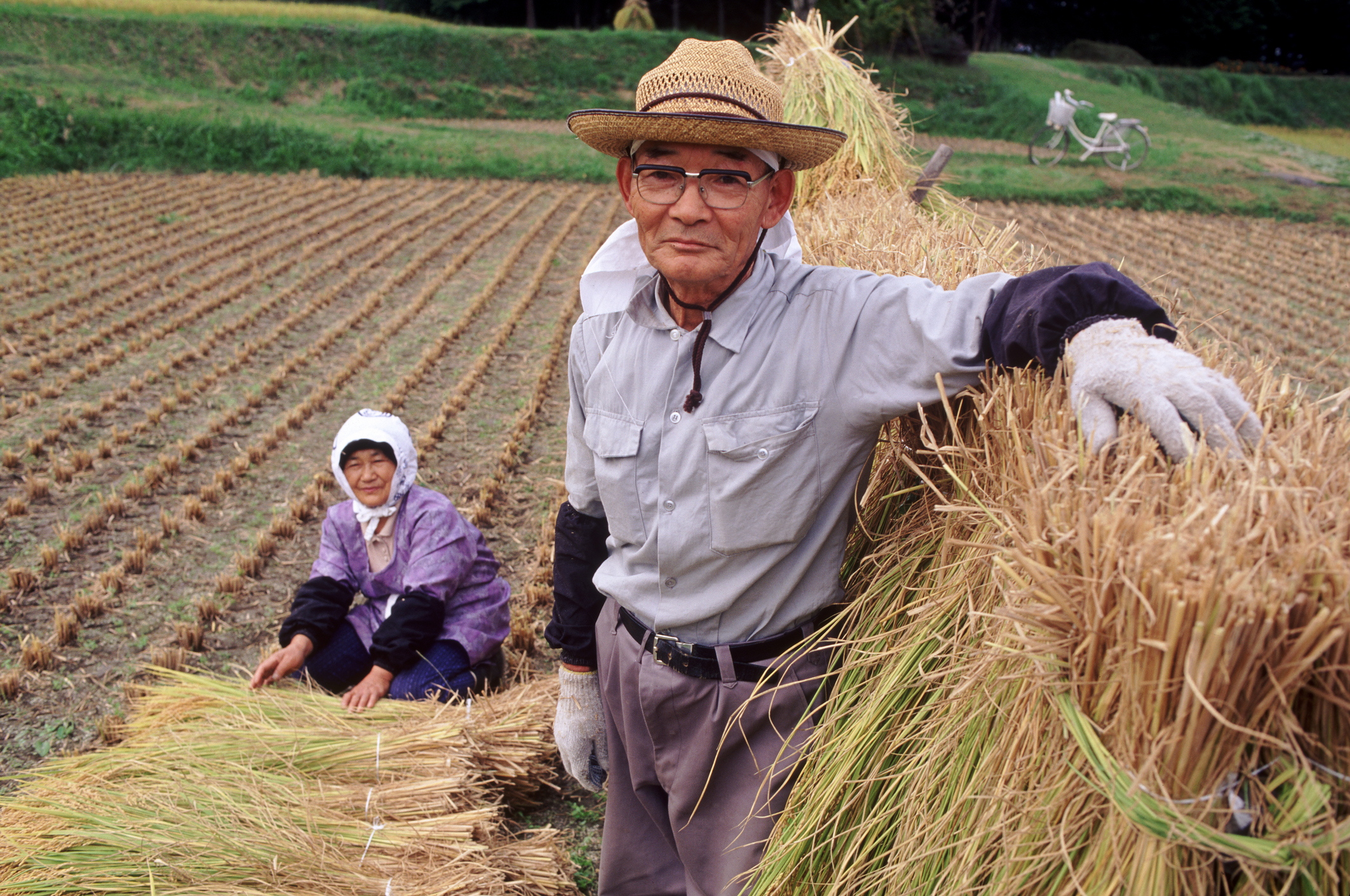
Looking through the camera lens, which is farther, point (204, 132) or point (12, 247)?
point (204, 132)

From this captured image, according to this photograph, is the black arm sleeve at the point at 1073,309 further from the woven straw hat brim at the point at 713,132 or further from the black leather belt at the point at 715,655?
the black leather belt at the point at 715,655

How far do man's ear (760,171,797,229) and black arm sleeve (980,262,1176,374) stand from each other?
0.58 m

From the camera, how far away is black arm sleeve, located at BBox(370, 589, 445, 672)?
281cm

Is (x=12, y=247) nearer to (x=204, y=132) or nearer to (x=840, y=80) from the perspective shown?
(x=204, y=132)

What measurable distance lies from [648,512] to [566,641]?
1.63 ft

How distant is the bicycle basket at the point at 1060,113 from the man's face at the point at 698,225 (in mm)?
18238

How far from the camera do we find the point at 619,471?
1590 millimetres

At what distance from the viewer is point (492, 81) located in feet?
80.1

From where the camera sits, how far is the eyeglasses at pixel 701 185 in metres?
1.49

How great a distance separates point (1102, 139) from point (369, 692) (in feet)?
61.6

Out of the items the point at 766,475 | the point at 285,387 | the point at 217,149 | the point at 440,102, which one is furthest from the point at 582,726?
the point at 440,102

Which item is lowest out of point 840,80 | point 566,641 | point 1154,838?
point 566,641

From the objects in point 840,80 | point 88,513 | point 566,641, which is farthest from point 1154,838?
point 88,513

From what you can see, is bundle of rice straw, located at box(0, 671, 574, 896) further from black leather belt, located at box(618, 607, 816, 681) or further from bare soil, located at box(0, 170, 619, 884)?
black leather belt, located at box(618, 607, 816, 681)
